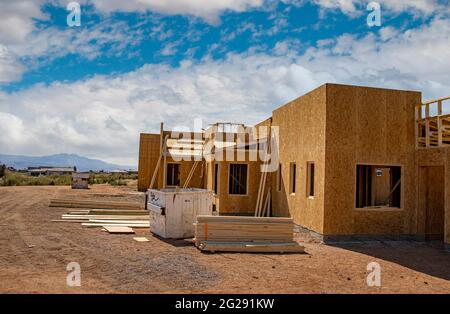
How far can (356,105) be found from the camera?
12031mm

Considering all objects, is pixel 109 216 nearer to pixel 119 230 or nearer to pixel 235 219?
pixel 119 230

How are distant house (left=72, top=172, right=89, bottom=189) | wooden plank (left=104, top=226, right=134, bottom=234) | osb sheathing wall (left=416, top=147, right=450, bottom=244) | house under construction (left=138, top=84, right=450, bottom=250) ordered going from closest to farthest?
1. osb sheathing wall (left=416, top=147, right=450, bottom=244)
2. house under construction (left=138, top=84, right=450, bottom=250)
3. wooden plank (left=104, top=226, right=134, bottom=234)
4. distant house (left=72, top=172, right=89, bottom=189)

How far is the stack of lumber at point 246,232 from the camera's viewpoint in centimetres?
1049

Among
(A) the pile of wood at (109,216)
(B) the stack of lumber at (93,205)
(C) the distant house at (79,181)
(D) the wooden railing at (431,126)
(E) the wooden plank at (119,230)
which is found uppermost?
(D) the wooden railing at (431,126)

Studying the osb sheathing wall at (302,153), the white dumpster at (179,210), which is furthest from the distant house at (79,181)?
the white dumpster at (179,210)

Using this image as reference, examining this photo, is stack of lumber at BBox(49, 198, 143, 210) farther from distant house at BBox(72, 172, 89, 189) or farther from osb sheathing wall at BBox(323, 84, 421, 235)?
distant house at BBox(72, 172, 89, 189)

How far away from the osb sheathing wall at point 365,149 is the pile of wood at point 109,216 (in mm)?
6853

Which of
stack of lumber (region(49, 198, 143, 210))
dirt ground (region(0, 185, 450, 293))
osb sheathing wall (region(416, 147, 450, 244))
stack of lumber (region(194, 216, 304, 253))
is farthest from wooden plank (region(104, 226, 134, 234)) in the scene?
osb sheathing wall (region(416, 147, 450, 244))

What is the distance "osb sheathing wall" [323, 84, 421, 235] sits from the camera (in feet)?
38.5

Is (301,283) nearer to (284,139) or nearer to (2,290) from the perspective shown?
(2,290)

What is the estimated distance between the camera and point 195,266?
334 inches

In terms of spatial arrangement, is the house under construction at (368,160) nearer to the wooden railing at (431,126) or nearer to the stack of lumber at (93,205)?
the wooden railing at (431,126)

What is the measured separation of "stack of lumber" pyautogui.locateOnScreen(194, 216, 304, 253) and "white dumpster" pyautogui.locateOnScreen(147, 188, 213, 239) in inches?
55.4
